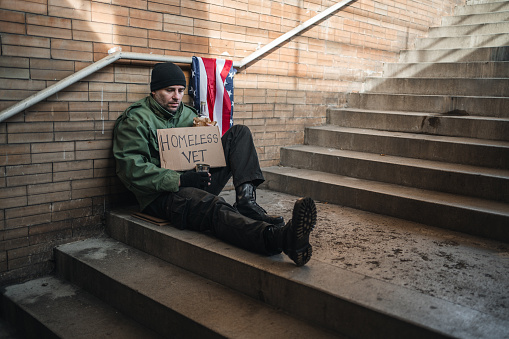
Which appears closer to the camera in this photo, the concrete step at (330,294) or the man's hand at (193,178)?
the concrete step at (330,294)

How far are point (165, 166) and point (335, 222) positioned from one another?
1.38m

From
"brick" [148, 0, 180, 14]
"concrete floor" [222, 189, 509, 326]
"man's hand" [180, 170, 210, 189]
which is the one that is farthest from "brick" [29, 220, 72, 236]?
"brick" [148, 0, 180, 14]

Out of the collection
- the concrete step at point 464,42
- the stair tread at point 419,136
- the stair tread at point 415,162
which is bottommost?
the stair tread at point 415,162

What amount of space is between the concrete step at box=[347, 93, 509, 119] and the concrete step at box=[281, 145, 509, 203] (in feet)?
3.01

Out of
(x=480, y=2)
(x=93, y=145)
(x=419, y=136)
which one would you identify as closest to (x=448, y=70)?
(x=419, y=136)

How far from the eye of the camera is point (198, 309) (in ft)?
7.86

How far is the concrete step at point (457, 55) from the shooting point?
5.02 m

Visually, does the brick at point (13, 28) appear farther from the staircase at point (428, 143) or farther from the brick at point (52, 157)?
the staircase at point (428, 143)

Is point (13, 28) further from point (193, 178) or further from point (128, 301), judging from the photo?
point (128, 301)

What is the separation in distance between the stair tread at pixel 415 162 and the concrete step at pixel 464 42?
2.39 m

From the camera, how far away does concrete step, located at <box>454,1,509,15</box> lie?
6078mm

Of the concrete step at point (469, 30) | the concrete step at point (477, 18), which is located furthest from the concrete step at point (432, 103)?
the concrete step at point (477, 18)

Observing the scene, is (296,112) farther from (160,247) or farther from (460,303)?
(460,303)

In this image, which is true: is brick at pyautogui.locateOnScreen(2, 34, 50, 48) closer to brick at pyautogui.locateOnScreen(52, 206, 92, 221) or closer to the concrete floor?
brick at pyautogui.locateOnScreen(52, 206, 92, 221)
